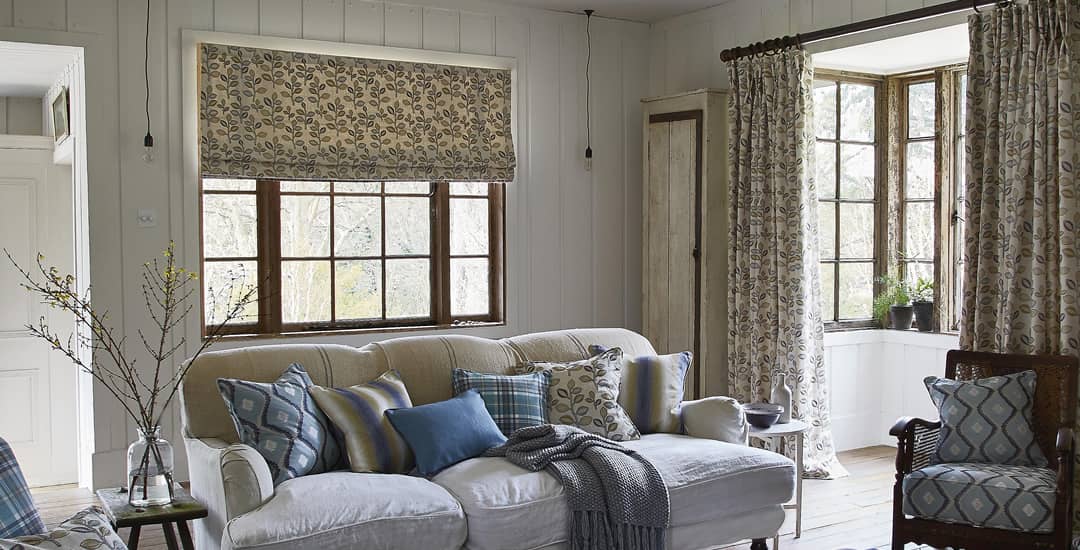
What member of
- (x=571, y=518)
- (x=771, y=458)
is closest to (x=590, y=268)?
(x=771, y=458)

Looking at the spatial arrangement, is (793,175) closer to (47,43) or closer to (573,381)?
(573,381)

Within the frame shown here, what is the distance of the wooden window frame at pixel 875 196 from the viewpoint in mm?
5840

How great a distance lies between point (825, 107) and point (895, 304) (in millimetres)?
1298

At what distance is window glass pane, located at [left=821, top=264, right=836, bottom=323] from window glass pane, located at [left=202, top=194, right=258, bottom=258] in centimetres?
336

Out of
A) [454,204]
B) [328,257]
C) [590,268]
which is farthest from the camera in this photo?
[590,268]

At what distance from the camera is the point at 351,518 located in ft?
9.86

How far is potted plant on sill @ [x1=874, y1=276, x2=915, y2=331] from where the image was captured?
5910 mm

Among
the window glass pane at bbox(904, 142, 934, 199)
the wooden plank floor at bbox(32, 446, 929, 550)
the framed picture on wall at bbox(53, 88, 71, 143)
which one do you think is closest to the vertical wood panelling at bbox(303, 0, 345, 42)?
the framed picture on wall at bbox(53, 88, 71, 143)

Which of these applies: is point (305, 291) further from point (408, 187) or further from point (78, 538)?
point (78, 538)

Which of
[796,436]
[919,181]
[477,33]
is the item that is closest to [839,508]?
[796,436]

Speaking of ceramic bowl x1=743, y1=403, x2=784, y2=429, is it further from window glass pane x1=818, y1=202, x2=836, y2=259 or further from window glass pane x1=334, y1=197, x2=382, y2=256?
window glass pane x1=334, y1=197, x2=382, y2=256

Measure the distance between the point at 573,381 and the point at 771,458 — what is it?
33.4 inches

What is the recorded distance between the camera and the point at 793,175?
5.18m

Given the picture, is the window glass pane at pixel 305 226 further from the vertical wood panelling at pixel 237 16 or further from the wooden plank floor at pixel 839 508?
the wooden plank floor at pixel 839 508
